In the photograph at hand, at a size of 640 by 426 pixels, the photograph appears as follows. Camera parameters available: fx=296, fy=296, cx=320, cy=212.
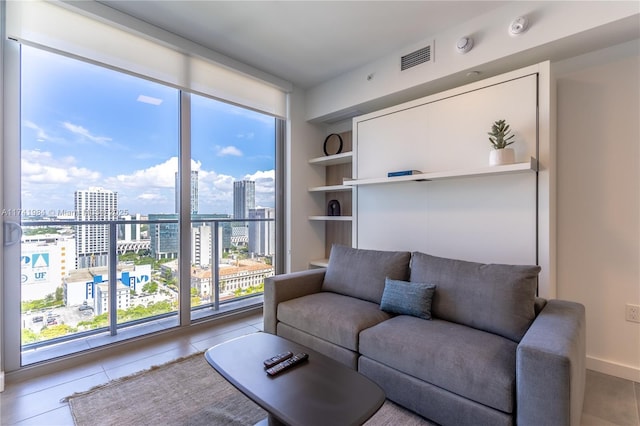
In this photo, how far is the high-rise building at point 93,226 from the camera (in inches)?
95.7

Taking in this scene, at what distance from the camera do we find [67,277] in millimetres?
2395

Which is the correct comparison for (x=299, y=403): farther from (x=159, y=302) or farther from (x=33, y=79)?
(x=33, y=79)

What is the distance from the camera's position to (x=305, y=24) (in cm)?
254

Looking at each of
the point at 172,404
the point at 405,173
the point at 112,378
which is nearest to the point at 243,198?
the point at 405,173

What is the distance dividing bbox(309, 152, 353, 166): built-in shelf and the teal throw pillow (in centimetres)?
176

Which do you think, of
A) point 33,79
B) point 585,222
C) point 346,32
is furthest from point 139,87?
point 585,222

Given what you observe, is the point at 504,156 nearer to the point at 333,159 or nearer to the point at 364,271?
the point at 364,271

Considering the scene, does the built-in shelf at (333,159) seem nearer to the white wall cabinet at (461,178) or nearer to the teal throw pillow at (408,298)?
the white wall cabinet at (461,178)

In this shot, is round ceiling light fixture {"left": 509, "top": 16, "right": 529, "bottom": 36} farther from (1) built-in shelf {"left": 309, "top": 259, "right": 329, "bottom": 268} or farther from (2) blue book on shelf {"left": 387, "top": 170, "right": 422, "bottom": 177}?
(1) built-in shelf {"left": 309, "top": 259, "right": 329, "bottom": 268}

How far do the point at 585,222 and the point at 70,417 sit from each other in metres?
3.67

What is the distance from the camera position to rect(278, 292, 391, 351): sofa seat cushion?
200 cm

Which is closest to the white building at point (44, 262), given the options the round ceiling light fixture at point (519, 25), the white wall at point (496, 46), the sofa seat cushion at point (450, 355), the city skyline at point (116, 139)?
the city skyline at point (116, 139)

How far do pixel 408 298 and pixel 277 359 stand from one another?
3.44 feet

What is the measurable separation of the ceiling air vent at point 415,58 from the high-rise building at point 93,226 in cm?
291
